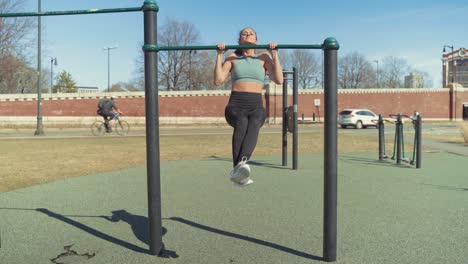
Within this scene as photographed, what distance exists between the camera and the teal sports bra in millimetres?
3949

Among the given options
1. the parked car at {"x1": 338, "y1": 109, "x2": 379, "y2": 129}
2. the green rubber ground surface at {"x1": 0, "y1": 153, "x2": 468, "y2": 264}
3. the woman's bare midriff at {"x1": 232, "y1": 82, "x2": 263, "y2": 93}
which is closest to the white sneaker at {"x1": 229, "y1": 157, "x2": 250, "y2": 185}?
the green rubber ground surface at {"x1": 0, "y1": 153, "x2": 468, "y2": 264}

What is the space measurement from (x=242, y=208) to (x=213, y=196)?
908 millimetres

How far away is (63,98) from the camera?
3712cm

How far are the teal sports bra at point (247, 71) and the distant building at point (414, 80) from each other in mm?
85999

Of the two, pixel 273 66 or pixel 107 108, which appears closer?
pixel 273 66

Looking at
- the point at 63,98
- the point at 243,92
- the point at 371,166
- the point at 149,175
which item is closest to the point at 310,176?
the point at 371,166

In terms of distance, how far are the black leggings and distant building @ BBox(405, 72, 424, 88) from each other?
86022mm

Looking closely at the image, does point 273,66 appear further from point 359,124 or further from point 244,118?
point 359,124

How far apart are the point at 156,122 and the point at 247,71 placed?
0.97m

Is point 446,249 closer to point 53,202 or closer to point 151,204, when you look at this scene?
point 151,204

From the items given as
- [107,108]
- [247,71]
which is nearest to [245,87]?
[247,71]

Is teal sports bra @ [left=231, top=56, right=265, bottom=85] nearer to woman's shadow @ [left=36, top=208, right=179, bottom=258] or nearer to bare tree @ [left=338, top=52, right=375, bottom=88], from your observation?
woman's shadow @ [left=36, top=208, right=179, bottom=258]

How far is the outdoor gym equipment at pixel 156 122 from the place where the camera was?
3.40m

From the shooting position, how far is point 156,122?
142 inches
